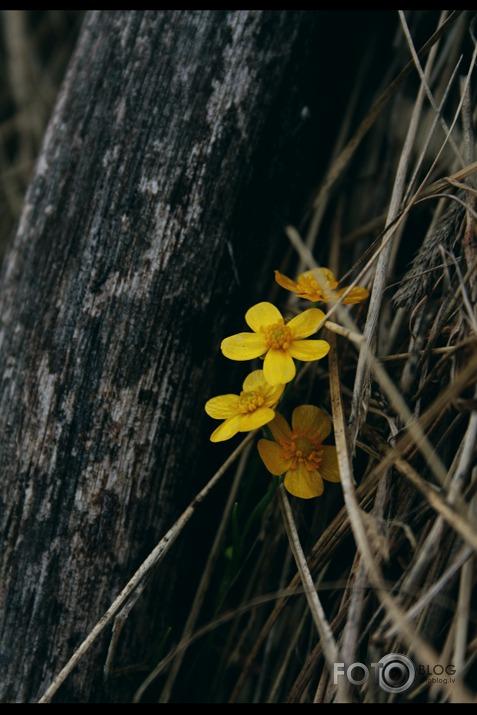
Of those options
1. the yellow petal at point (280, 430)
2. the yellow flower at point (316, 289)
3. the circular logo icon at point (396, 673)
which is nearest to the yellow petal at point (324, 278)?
the yellow flower at point (316, 289)

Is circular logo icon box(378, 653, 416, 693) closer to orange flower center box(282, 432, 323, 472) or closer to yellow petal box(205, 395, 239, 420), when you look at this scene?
orange flower center box(282, 432, 323, 472)

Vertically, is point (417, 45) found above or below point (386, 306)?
above

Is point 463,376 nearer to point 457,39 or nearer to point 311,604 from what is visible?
point 311,604

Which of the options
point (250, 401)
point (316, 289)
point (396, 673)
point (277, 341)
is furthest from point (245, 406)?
point (396, 673)

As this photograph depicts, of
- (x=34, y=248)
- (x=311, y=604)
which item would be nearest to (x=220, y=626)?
(x=311, y=604)

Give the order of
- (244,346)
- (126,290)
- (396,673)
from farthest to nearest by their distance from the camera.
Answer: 1. (126,290)
2. (244,346)
3. (396,673)

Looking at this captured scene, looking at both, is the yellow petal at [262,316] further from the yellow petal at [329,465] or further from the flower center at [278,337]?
the yellow petal at [329,465]

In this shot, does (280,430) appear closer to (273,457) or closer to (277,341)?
(273,457)
